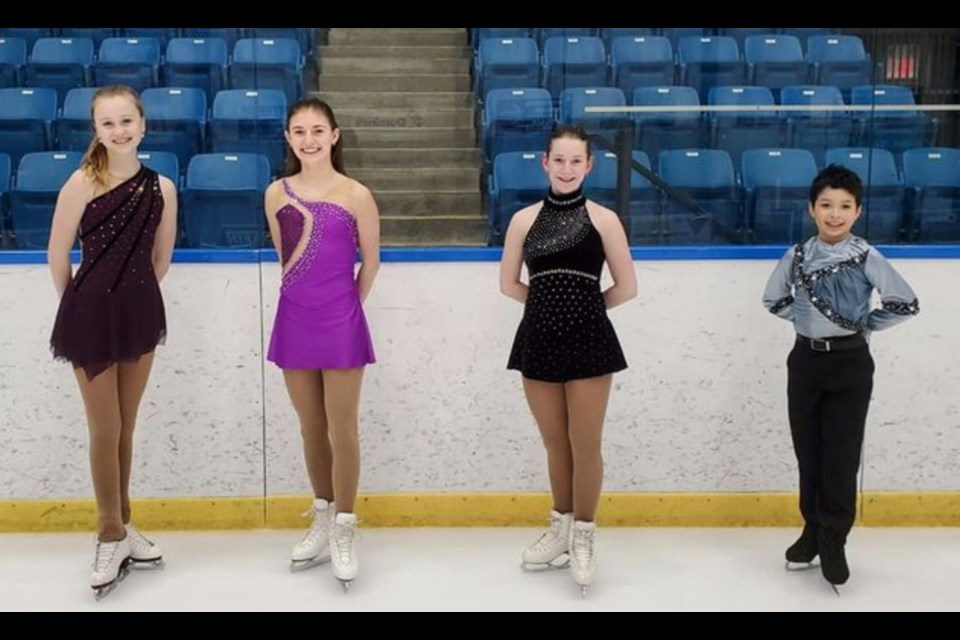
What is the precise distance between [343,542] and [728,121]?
6.73 ft

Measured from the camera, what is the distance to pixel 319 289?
3.20 metres

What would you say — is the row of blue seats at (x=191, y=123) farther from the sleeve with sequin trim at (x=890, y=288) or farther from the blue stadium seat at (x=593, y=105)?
the sleeve with sequin trim at (x=890, y=288)

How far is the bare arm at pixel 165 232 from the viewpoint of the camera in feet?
10.7

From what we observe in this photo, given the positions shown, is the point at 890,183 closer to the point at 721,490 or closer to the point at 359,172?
the point at 721,490

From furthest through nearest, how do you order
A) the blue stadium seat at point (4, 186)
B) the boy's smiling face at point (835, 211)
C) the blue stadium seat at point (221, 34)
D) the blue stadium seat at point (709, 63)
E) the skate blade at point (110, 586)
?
the blue stadium seat at point (709, 63) → the blue stadium seat at point (221, 34) → the blue stadium seat at point (4, 186) → the skate blade at point (110, 586) → the boy's smiling face at point (835, 211)

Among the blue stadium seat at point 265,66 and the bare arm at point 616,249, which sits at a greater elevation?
the blue stadium seat at point 265,66

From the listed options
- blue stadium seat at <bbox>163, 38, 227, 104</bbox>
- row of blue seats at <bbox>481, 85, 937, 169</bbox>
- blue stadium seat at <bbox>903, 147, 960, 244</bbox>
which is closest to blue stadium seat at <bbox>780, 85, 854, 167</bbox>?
row of blue seats at <bbox>481, 85, 937, 169</bbox>

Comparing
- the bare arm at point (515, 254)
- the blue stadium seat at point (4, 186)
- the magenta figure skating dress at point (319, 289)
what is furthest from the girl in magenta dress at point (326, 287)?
the blue stadium seat at point (4, 186)

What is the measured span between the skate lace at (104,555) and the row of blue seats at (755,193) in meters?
1.63

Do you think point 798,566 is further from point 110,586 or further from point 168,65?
point 168,65

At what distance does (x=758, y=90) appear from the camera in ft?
13.3

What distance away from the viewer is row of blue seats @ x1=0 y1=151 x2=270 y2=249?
379 centimetres

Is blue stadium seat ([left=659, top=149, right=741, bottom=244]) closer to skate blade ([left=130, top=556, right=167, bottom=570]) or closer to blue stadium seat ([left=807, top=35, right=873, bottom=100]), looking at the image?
blue stadium seat ([left=807, top=35, right=873, bottom=100])

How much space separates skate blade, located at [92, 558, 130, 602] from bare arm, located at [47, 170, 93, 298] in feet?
2.96
